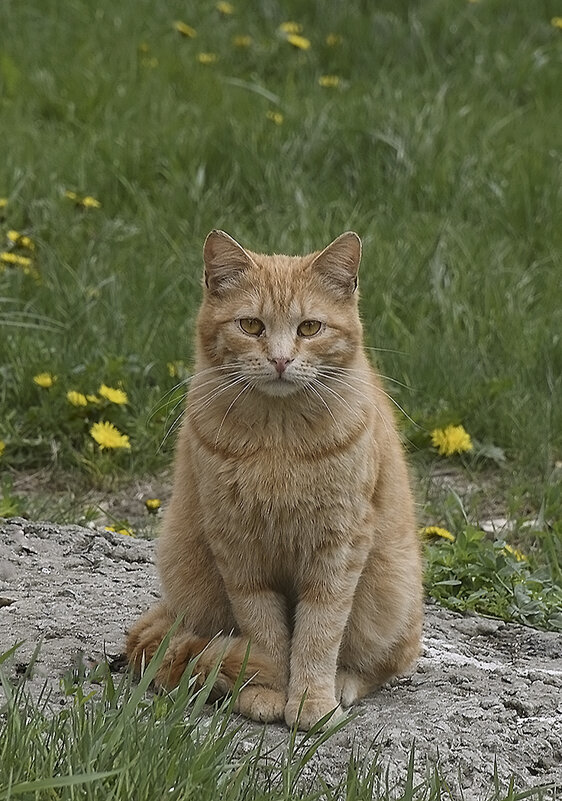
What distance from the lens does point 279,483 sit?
2.92 meters

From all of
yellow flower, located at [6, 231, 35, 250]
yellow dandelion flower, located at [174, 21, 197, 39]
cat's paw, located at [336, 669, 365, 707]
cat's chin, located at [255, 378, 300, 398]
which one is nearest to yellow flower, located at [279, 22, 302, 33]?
yellow dandelion flower, located at [174, 21, 197, 39]

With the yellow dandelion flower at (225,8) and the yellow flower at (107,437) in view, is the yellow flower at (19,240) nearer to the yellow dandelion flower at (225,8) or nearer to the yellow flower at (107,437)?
the yellow flower at (107,437)

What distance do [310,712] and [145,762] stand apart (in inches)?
26.9

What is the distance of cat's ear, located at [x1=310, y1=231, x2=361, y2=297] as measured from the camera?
3037mm

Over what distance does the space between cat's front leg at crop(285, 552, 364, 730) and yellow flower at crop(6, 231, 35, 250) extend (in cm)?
309

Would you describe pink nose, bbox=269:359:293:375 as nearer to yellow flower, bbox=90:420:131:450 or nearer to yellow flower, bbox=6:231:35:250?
yellow flower, bbox=90:420:131:450

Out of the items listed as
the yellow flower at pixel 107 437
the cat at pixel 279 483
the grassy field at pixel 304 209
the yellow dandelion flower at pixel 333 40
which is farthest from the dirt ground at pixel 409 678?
the yellow dandelion flower at pixel 333 40

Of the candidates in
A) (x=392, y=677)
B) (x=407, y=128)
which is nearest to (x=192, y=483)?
(x=392, y=677)

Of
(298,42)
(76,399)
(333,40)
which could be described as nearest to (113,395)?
(76,399)

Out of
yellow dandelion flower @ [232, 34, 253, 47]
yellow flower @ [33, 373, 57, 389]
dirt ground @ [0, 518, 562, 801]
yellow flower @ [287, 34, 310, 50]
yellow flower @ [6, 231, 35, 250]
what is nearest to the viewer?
dirt ground @ [0, 518, 562, 801]

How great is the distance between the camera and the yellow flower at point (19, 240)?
5582 millimetres

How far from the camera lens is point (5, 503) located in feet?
13.8

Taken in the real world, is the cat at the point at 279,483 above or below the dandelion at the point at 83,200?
below

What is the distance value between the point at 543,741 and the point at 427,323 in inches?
103
